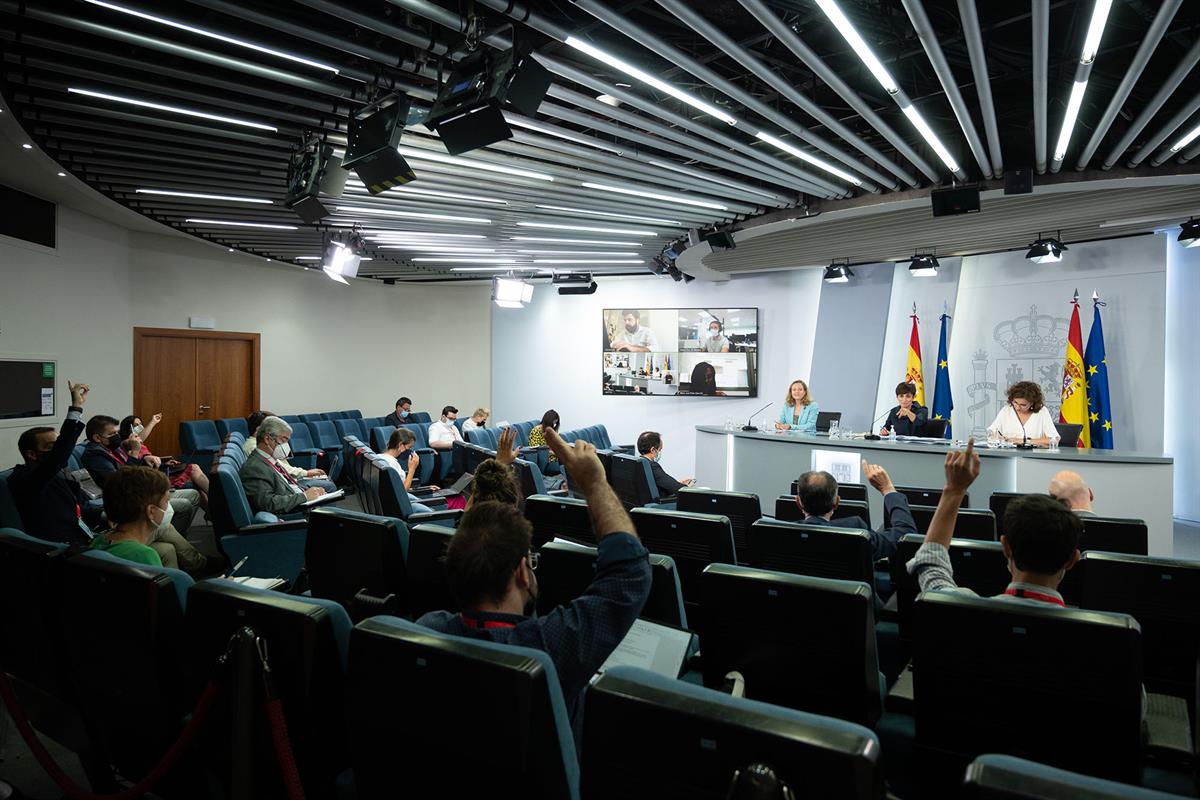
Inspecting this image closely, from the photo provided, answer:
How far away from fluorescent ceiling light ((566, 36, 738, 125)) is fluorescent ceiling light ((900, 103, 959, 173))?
1180mm

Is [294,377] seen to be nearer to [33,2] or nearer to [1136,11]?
[33,2]

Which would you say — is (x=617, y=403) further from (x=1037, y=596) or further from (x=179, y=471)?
(x=1037, y=596)

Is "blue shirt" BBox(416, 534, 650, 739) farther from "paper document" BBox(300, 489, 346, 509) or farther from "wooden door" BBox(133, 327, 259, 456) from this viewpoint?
"wooden door" BBox(133, 327, 259, 456)

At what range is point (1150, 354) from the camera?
8.47 meters

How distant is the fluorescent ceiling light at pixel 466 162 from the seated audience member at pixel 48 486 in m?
2.89

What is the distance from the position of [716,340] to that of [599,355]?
2284 mm

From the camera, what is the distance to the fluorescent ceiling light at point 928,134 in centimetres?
468

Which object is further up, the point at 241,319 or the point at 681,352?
the point at 241,319

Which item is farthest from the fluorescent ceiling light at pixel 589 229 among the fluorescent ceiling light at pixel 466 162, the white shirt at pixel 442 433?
the white shirt at pixel 442 433

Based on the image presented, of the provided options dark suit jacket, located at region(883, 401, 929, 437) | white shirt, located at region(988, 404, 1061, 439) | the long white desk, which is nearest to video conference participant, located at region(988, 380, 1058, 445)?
white shirt, located at region(988, 404, 1061, 439)

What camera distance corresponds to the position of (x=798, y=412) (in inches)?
324

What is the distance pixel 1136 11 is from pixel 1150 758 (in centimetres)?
463

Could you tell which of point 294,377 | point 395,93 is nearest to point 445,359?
point 294,377

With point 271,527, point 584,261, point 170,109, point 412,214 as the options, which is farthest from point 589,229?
point 271,527
